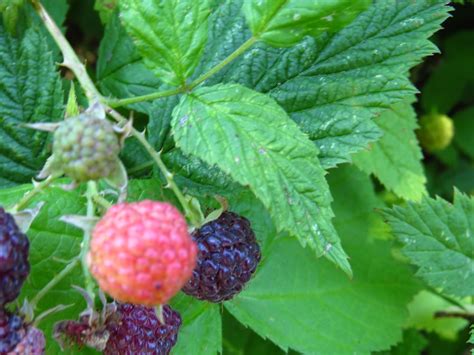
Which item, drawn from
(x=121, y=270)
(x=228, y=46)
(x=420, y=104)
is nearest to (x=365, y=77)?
(x=228, y=46)

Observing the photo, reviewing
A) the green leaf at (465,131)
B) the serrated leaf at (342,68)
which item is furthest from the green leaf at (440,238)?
the green leaf at (465,131)

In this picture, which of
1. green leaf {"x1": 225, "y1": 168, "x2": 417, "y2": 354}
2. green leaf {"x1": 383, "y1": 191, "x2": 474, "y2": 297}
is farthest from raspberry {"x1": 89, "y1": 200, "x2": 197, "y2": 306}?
green leaf {"x1": 383, "y1": 191, "x2": 474, "y2": 297}

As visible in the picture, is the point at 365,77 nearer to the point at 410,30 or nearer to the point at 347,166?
the point at 410,30

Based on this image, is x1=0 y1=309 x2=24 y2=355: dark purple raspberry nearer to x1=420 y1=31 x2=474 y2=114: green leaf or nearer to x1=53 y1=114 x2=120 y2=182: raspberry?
x1=53 y1=114 x2=120 y2=182: raspberry

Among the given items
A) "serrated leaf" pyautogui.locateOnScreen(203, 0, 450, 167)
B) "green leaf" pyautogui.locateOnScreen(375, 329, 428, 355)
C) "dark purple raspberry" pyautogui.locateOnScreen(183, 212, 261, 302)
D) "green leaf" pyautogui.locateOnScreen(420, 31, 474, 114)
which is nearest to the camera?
"dark purple raspberry" pyautogui.locateOnScreen(183, 212, 261, 302)

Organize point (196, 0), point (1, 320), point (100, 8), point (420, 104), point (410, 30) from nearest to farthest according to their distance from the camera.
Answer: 1. point (1, 320)
2. point (196, 0)
3. point (410, 30)
4. point (100, 8)
5. point (420, 104)

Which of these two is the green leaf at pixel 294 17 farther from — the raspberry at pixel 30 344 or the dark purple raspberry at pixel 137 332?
the raspberry at pixel 30 344
